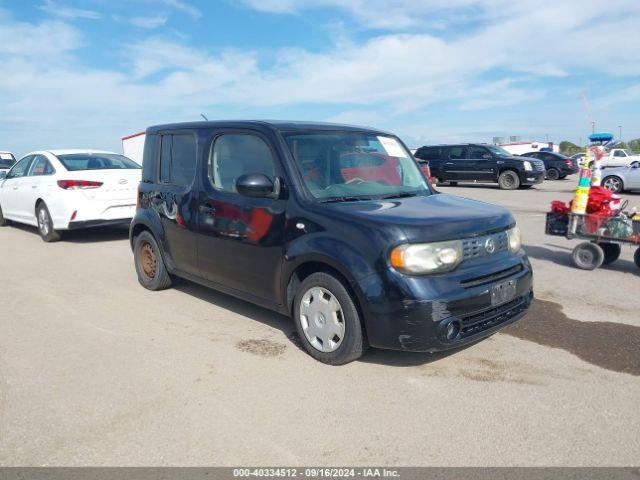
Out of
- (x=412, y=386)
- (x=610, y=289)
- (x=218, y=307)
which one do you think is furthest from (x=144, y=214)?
(x=610, y=289)

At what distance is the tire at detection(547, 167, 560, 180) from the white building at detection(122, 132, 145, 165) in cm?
2003

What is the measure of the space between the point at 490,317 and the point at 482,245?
20.3 inches

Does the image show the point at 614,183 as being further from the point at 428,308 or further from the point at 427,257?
the point at 428,308

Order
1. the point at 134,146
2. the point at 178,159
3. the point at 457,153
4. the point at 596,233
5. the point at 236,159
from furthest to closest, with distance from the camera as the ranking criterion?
the point at 134,146 < the point at 457,153 < the point at 596,233 < the point at 178,159 < the point at 236,159

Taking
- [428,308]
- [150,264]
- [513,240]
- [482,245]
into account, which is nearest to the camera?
[428,308]

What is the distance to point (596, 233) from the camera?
6926 millimetres

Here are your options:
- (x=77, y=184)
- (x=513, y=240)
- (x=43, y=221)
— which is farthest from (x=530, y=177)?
(x=513, y=240)

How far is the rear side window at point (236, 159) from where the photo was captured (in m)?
4.50

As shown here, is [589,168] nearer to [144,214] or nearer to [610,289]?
[610,289]

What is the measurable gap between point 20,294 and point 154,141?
237 cm

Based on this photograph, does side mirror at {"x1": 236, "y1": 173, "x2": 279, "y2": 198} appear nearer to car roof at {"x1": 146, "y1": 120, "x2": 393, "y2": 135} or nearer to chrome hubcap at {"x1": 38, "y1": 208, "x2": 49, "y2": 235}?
car roof at {"x1": 146, "y1": 120, "x2": 393, "y2": 135}

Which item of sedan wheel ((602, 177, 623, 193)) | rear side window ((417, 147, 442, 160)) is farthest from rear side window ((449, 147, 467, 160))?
sedan wheel ((602, 177, 623, 193))

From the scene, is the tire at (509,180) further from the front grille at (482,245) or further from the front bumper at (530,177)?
the front grille at (482,245)

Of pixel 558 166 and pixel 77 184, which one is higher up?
pixel 558 166
